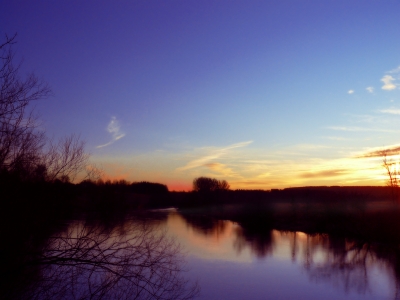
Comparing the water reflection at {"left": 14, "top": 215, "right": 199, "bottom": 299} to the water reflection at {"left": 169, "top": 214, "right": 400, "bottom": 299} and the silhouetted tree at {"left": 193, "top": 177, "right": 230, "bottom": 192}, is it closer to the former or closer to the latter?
the water reflection at {"left": 169, "top": 214, "right": 400, "bottom": 299}

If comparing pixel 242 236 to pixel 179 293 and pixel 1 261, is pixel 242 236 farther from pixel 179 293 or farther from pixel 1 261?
pixel 1 261

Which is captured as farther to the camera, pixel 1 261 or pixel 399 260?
pixel 399 260

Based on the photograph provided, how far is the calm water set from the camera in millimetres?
5559

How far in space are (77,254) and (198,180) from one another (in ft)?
215

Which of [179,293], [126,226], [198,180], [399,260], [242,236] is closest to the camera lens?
[126,226]

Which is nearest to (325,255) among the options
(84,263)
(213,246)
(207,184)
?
(213,246)

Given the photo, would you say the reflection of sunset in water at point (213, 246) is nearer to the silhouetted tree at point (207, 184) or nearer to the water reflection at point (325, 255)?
the water reflection at point (325, 255)

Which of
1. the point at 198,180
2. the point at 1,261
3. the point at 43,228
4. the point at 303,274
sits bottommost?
the point at 303,274

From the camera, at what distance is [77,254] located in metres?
5.07

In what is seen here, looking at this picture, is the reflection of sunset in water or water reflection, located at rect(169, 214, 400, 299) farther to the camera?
the reflection of sunset in water

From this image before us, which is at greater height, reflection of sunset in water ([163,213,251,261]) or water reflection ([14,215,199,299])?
water reflection ([14,215,199,299])

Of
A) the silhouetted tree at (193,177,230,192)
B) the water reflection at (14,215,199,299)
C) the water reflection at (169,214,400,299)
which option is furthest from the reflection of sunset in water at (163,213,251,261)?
the silhouetted tree at (193,177,230,192)

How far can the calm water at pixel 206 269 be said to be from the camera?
5559 mm

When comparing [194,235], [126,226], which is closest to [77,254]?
[126,226]
